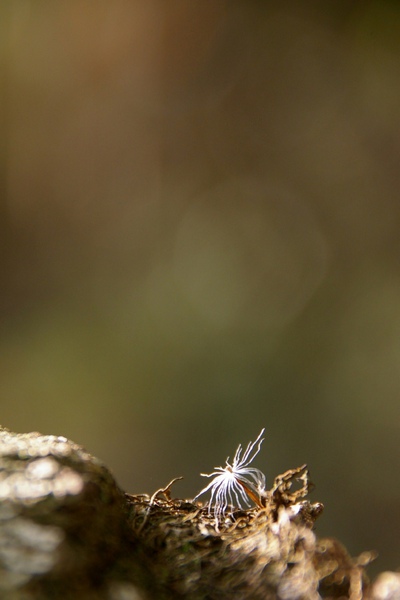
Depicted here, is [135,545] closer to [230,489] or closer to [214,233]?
[230,489]

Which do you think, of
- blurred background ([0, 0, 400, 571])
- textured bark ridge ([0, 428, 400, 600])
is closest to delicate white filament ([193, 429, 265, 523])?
textured bark ridge ([0, 428, 400, 600])

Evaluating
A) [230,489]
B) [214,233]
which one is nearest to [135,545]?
[230,489]

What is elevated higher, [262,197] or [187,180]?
[187,180]

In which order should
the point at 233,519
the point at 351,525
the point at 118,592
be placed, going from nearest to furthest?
1. the point at 118,592
2. the point at 233,519
3. the point at 351,525

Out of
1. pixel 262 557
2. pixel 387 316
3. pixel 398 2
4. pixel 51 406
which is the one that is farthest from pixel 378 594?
pixel 398 2

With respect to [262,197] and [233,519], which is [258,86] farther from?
[233,519]

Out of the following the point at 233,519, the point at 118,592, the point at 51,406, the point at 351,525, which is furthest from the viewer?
the point at 51,406
